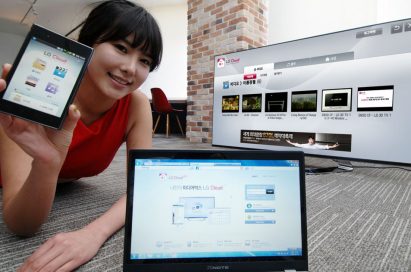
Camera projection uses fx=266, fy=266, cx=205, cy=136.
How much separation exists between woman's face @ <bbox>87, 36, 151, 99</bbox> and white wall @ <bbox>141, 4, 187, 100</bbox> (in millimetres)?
4780

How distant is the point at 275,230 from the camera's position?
51cm

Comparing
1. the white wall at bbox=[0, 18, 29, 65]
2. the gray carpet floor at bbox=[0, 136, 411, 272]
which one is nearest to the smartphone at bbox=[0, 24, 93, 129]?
the gray carpet floor at bbox=[0, 136, 411, 272]

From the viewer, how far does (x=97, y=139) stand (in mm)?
1001

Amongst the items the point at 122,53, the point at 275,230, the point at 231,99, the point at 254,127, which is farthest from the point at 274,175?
the point at 231,99

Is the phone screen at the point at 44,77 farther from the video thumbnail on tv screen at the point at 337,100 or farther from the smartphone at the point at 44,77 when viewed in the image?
the video thumbnail on tv screen at the point at 337,100

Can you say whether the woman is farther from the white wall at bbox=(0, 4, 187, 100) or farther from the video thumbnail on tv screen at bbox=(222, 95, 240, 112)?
the white wall at bbox=(0, 4, 187, 100)

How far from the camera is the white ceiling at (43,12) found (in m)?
6.01

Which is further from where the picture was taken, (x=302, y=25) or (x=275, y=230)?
(x=302, y=25)

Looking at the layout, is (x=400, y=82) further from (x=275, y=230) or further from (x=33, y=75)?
(x=33, y=75)

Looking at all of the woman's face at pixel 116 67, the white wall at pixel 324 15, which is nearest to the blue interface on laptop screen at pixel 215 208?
the woman's face at pixel 116 67

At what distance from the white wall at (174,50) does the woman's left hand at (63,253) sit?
5088 millimetres

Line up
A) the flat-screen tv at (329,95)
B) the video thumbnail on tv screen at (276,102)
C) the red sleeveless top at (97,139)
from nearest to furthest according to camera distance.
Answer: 1. the red sleeveless top at (97,139)
2. the flat-screen tv at (329,95)
3. the video thumbnail on tv screen at (276,102)


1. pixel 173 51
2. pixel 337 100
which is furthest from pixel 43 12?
pixel 337 100

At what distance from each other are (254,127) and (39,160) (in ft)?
5.74
